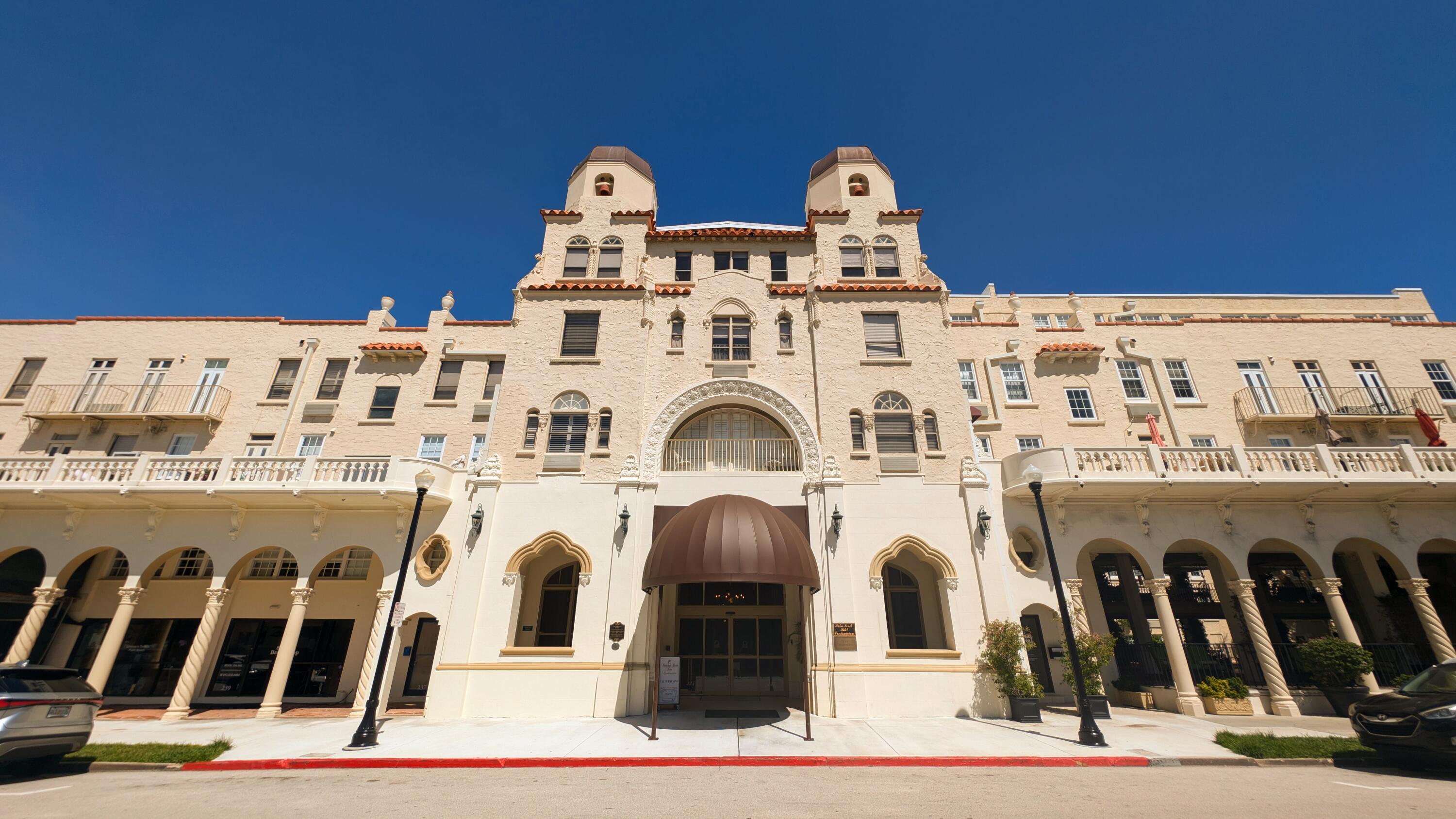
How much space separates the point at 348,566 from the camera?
22.5m

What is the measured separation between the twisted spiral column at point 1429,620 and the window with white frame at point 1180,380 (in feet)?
29.1

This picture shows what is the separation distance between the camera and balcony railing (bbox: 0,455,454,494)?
1803 cm

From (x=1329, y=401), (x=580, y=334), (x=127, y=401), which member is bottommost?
(x=127, y=401)

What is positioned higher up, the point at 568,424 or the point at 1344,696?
the point at 568,424

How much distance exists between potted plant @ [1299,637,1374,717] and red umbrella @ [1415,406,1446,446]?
1149 cm

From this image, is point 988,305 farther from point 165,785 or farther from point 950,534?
point 165,785

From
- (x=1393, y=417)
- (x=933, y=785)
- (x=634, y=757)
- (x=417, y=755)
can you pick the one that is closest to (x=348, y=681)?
(x=417, y=755)

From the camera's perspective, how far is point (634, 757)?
37.5ft

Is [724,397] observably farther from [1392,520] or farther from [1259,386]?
[1259,386]

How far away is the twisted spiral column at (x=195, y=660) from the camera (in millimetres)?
16922

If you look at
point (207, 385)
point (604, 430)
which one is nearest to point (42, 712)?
point (604, 430)

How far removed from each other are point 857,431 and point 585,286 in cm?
1249

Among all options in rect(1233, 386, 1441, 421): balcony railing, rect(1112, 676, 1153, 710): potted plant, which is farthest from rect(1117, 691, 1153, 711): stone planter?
rect(1233, 386, 1441, 421): balcony railing

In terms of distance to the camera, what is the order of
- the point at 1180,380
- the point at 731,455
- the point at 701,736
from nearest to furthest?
1. the point at 701,736
2. the point at 731,455
3. the point at 1180,380
